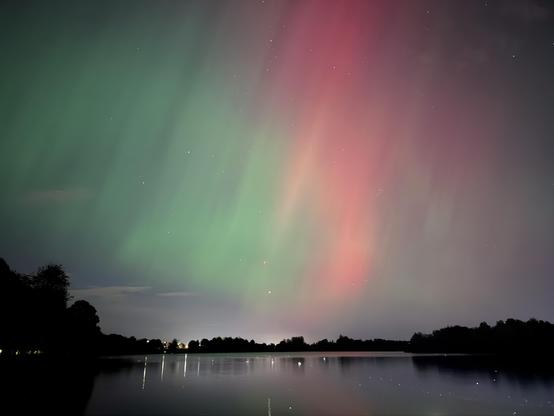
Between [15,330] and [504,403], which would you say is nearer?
[504,403]

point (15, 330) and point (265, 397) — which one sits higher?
point (15, 330)

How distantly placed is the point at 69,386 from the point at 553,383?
64554mm

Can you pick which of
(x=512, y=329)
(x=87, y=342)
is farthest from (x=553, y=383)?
(x=512, y=329)

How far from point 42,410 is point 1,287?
183 feet

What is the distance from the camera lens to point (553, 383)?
65.6 metres

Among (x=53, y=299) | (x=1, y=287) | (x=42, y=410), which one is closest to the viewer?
(x=42, y=410)

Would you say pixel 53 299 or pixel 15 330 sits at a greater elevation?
pixel 53 299

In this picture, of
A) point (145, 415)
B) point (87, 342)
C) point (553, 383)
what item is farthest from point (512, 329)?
point (145, 415)

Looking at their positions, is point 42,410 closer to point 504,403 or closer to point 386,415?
point 386,415

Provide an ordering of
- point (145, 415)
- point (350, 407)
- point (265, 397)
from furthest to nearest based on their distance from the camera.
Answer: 1. point (265, 397)
2. point (350, 407)
3. point (145, 415)

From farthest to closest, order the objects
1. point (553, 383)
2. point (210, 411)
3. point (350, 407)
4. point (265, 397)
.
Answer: point (553, 383) < point (265, 397) < point (350, 407) < point (210, 411)

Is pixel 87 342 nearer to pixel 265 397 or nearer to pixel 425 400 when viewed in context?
pixel 265 397

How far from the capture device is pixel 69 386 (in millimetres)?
52688

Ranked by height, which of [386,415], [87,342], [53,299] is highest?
[53,299]
